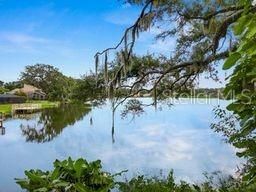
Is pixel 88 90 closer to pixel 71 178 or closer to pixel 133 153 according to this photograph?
pixel 71 178

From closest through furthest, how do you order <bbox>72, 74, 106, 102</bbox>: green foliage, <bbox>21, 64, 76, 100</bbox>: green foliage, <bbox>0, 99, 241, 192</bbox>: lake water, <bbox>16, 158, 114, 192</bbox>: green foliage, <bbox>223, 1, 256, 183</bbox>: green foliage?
<bbox>223, 1, 256, 183</bbox>: green foliage < <bbox>16, 158, 114, 192</bbox>: green foliage < <bbox>72, 74, 106, 102</bbox>: green foliage < <bbox>0, 99, 241, 192</bbox>: lake water < <bbox>21, 64, 76, 100</bbox>: green foliage

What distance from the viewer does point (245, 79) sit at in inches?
38.6

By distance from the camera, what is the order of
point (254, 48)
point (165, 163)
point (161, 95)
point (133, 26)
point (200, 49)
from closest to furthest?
point (254, 48) → point (133, 26) → point (200, 49) → point (161, 95) → point (165, 163)

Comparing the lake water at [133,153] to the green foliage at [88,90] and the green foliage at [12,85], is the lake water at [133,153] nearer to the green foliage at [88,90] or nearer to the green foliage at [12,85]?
the green foliage at [88,90]

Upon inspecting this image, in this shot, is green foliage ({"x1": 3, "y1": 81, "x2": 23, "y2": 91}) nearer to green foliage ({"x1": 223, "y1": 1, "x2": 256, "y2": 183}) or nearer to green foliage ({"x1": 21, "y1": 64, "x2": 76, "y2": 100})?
green foliage ({"x1": 21, "y1": 64, "x2": 76, "y2": 100})

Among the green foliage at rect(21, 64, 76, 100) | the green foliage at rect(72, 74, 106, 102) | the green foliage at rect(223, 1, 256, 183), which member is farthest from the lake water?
the green foliage at rect(21, 64, 76, 100)

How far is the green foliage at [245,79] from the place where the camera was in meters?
0.83

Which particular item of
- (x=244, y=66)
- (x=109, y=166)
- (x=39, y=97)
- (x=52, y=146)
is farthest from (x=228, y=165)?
(x=39, y=97)

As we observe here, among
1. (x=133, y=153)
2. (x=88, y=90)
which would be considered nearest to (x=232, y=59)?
(x=88, y=90)

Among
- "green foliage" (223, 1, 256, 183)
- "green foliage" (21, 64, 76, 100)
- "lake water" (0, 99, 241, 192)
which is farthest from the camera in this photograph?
"green foliage" (21, 64, 76, 100)

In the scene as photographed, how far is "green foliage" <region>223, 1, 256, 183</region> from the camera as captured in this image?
83cm

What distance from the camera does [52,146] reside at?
23422mm

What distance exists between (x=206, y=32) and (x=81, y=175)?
11.7 ft

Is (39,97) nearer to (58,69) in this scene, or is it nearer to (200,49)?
(58,69)
